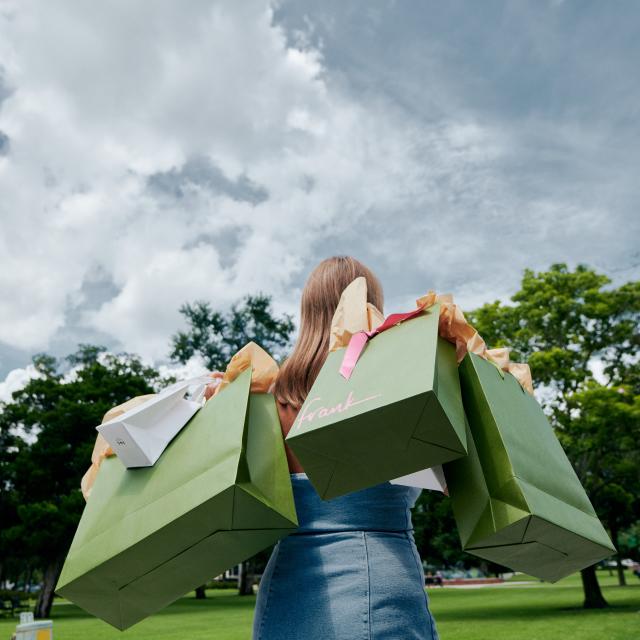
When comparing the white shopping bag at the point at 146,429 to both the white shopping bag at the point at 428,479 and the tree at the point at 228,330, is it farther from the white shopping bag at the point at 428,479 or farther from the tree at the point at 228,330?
the tree at the point at 228,330

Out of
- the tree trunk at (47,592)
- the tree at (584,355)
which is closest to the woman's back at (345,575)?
the tree at (584,355)

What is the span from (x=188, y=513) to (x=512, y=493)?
0.71m

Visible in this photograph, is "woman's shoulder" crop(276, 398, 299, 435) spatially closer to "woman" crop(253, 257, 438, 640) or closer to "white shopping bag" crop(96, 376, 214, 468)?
"woman" crop(253, 257, 438, 640)

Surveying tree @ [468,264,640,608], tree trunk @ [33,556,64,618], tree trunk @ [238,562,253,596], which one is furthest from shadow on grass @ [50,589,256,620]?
tree @ [468,264,640,608]

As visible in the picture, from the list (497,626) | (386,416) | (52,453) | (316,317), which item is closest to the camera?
(386,416)

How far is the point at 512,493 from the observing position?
1409 millimetres

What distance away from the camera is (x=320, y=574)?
5.31 feet

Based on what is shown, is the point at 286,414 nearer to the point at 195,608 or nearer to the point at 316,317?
the point at 316,317

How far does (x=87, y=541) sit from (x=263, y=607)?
471 millimetres

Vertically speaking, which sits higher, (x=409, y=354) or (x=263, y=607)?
(x=409, y=354)

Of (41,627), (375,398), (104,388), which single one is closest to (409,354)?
(375,398)

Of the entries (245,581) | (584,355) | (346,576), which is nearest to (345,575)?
(346,576)

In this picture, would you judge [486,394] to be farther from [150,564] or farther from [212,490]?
[150,564]

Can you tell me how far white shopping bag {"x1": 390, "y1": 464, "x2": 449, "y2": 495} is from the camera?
1.59 metres
